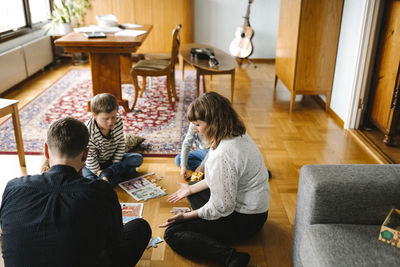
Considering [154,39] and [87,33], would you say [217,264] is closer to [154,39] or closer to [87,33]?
[87,33]

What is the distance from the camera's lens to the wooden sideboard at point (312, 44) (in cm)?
388

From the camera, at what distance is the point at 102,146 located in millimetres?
2551

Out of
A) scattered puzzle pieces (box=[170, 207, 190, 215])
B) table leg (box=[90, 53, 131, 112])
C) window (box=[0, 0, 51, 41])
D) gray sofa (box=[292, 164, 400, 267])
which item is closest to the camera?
gray sofa (box=[292, 164, 400, 267])

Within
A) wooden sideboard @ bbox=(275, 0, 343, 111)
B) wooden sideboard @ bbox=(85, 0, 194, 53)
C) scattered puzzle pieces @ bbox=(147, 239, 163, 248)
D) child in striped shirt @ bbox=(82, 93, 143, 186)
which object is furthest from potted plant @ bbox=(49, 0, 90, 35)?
scattered puzzle pieces @ bbox=(147, 239, 163, 248)

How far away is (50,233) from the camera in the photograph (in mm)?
1147

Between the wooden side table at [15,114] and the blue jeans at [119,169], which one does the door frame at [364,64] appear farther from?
the wooden side table at [15,114]

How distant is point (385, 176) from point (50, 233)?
132 cm

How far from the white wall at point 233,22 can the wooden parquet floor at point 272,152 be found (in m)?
0.95

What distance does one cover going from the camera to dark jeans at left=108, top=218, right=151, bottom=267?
59.7 inches

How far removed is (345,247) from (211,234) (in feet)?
2.24

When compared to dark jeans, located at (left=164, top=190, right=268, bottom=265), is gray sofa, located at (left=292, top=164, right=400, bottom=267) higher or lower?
→ higher

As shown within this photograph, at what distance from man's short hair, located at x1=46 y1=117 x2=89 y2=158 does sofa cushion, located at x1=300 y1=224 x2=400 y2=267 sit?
96 centimetres

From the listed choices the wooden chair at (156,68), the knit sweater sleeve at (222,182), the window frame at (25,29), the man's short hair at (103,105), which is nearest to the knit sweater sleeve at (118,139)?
the man's short hair at (103,105)

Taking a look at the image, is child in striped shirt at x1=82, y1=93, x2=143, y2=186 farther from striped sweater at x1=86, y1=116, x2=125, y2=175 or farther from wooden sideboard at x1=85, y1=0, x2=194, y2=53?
wooden sideboard at x1=85, y1=0, x2=194, y2=53
